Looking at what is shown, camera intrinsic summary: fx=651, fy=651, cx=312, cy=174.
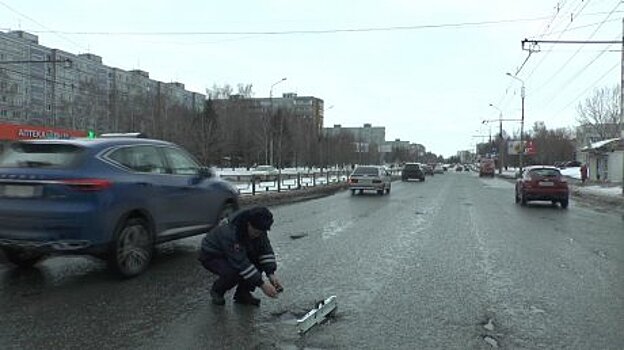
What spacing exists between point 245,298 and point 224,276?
1.25ft

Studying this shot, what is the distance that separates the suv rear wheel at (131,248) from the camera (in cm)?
821

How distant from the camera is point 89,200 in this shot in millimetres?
7742

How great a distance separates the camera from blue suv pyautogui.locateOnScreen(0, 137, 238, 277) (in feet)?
25.1

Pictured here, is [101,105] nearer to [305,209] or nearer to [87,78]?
[87,78]

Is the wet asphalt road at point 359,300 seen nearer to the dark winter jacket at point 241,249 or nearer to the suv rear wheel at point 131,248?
the suv rear wheel at point 131,248

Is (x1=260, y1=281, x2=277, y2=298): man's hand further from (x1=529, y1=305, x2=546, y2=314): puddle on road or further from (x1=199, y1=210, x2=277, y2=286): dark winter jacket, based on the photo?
(x1=529, y1=305, x2=546, y2=314): puddle on road

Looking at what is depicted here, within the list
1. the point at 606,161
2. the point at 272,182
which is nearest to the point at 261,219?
the point at 272,182

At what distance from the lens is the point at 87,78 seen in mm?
56188

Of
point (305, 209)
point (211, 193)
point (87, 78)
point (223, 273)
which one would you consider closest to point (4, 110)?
point (87, 78)

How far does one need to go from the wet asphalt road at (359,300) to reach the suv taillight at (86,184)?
3.91ft

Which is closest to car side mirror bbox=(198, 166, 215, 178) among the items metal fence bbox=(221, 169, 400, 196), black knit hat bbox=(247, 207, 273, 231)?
black knit hat bbox=(247, 207, 273, 231)


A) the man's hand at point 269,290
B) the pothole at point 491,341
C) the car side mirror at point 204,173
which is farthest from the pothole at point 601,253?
the man's hand at point 269,290

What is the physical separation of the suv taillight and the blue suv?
0.01m

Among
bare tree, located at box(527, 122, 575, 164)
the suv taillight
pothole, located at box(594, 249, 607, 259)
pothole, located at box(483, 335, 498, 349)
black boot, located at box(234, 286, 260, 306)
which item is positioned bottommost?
pothole, located at box(483, 335, 498, 349)
